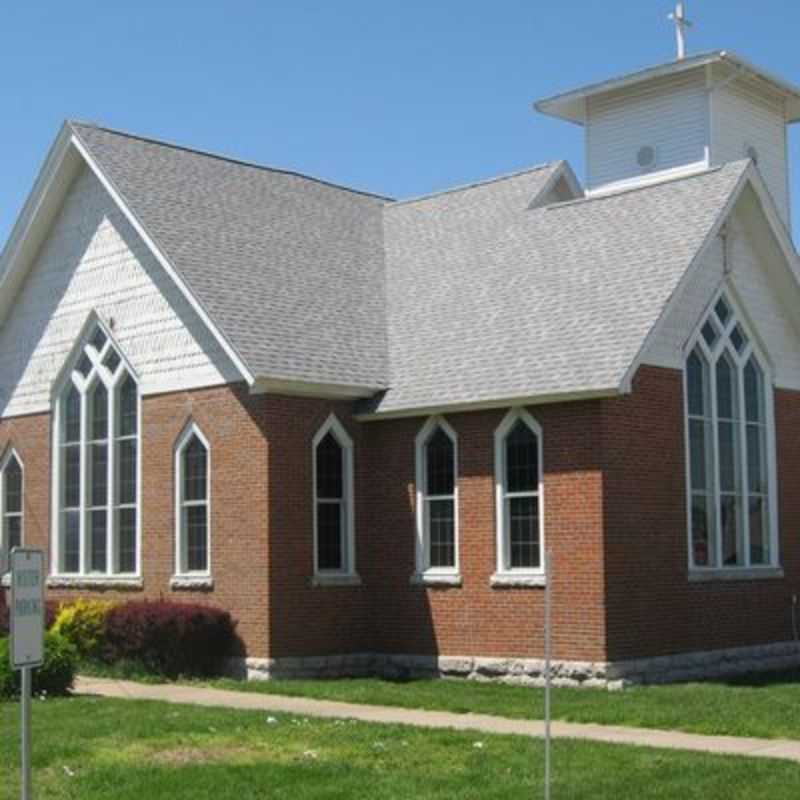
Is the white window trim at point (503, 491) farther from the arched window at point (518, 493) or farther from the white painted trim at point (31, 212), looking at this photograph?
the white painted trim at point (31, 212)

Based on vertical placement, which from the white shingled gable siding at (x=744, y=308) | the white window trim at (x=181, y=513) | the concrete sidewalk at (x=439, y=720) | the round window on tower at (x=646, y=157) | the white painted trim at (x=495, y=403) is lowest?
the concrete sidewalk at (x=439, y=720)

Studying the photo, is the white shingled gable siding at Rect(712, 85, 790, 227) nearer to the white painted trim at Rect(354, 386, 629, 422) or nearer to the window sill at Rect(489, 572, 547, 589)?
the white painted trim at Rect(354, 386, 629, 422)

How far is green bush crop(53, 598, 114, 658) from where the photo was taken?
2272cm

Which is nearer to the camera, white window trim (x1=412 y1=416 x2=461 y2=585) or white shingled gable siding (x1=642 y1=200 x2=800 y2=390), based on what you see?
white shingled gable siding (x1=642 y1=200 x2=800 y2=390)

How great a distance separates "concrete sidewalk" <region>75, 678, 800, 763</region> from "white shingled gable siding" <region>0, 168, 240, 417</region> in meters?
4.98

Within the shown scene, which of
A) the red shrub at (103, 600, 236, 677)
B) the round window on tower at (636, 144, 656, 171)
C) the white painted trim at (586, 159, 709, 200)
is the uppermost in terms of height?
the round window on tower at (636, 144, 656, 171)

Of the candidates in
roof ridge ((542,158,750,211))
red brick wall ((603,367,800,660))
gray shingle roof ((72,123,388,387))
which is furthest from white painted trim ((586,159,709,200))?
red brick wall ((603,367,800,660))

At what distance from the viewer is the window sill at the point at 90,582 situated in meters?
24.5

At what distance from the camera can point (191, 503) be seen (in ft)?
77.6

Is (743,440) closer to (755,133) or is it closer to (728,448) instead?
(728,448)

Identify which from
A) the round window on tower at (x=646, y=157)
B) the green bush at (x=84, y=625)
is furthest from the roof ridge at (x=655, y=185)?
the green bush at (x=84, y=625)

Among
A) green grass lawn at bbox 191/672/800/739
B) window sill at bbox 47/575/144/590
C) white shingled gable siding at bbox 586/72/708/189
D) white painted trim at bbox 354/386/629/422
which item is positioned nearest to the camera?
green grass lawn at bbox 191/672/800/739

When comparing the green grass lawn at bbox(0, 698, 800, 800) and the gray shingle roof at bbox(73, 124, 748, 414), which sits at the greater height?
the gray shingle roof at bbox(73, 124, 748, 414)

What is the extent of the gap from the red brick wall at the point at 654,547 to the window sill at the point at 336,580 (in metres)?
4.58
